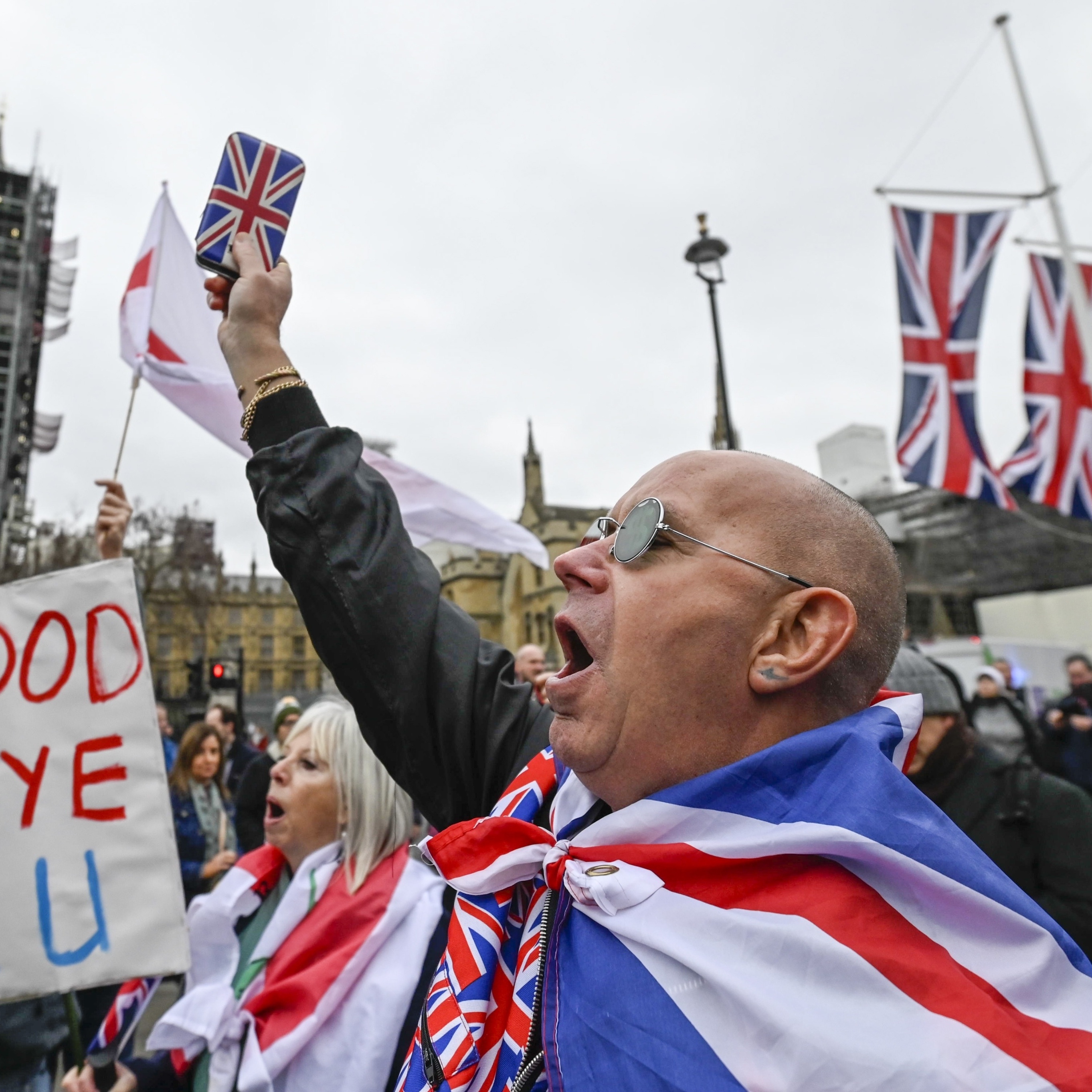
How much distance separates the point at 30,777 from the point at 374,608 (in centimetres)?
181

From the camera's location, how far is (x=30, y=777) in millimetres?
2551

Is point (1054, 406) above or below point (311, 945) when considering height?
above

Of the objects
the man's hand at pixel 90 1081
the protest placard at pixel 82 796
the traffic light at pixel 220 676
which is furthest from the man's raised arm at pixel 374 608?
the traffic light at pixel 220 676

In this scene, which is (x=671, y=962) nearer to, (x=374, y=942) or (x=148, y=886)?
(x=374, y=942)

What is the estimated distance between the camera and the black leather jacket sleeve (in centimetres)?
145

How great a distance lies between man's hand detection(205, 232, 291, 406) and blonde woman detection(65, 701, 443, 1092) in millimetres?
1698

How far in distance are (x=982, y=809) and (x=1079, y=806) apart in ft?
1.02

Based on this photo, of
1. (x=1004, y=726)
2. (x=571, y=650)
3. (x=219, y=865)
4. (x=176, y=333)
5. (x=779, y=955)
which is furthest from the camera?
(x=219, y=865)

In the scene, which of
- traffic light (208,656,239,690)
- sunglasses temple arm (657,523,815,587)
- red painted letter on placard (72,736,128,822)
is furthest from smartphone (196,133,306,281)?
traffic light (208,656,239,690)

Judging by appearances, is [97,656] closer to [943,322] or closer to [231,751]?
[231,751]

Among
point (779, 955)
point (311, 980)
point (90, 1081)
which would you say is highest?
point (779, 955)

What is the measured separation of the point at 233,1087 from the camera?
236 cm

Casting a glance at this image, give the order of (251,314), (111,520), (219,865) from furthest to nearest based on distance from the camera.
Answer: (219,865) → (111,520) → (251,314)

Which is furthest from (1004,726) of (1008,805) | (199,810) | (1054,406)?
(1054,406)
